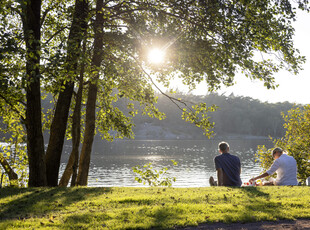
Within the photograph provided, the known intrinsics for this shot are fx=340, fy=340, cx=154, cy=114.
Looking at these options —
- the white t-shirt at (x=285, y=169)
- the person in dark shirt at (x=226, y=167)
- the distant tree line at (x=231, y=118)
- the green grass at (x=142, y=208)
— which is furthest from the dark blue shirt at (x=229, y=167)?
the distant tree line at (x=231, y=118)

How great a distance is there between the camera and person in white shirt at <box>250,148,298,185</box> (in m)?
8.98

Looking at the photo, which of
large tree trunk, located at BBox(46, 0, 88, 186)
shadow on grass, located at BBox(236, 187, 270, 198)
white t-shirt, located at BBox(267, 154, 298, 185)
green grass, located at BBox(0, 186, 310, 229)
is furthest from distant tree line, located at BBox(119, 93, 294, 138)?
green grass, located at BBox(0, 186, 310, 229)

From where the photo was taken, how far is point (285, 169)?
30.2ft

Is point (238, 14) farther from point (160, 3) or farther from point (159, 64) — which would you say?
point (159, 64)

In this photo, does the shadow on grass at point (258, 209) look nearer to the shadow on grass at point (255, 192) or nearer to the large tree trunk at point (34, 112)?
the shadow on grass at point (255, 192)

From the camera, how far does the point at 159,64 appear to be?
12.2 meters

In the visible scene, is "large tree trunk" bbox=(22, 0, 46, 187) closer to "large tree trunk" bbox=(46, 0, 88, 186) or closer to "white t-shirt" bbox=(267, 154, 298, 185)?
"large tree trunk" bbox=(46, 0, 88, 186)

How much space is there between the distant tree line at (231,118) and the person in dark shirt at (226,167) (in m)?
135

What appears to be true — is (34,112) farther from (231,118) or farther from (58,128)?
(231,118)

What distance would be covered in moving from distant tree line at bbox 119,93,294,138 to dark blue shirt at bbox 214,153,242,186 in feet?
444

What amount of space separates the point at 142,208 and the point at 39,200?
2307 millimetres

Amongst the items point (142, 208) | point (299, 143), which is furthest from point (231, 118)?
point (142, 208)

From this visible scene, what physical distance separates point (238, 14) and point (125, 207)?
20.0 ft

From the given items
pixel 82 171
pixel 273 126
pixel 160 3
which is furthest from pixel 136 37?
pixel 273 126
